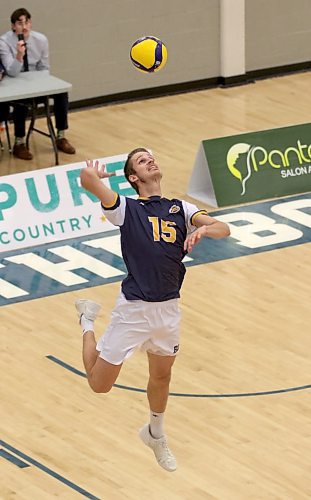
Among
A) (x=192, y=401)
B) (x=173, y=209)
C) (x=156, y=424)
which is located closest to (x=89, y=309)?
(x=156, y=424)


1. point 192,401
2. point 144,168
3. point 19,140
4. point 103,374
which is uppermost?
point 144,168

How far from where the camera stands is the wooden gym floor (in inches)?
432

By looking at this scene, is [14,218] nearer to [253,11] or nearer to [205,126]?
[205,126]

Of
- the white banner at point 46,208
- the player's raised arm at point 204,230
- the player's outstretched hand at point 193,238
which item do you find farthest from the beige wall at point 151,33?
the player's outstretched hand at point 193,238

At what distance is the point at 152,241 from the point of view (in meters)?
9.62

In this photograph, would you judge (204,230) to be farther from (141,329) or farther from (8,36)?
(8,36)

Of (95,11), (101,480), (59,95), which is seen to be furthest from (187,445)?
(95,11)

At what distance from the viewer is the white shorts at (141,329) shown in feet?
32.2

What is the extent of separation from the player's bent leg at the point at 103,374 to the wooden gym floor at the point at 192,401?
3.94 ft

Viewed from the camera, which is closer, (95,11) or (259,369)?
(259,369)

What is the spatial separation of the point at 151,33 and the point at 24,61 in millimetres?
3086

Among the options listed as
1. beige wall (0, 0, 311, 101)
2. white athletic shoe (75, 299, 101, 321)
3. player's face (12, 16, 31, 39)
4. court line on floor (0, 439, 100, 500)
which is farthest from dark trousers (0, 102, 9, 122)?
white athletic shoe (75, 299, 101, 321)

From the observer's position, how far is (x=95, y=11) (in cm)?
2038

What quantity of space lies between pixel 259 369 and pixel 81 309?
2.79 m
